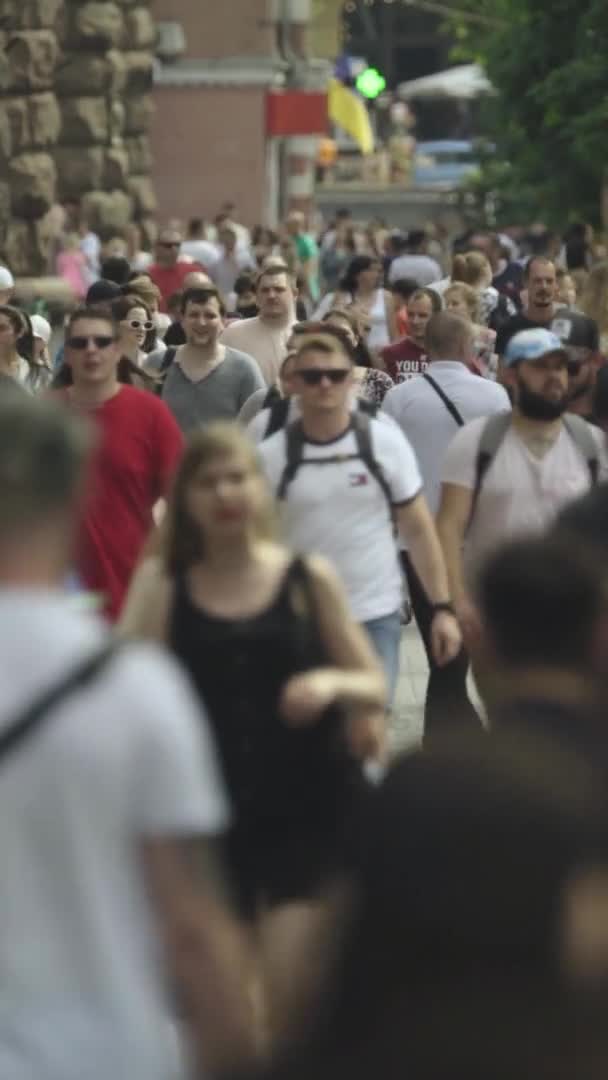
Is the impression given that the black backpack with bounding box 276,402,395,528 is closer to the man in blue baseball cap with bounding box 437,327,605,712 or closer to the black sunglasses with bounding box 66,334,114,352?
the man in blue baseball cap with bounding box 437,327,605,712

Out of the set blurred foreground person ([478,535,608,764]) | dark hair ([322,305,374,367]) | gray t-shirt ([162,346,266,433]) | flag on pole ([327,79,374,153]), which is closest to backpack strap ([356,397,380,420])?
gray t-shirt ([162,346,266,433])

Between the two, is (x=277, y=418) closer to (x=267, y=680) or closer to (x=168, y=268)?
(x=267, y=680)

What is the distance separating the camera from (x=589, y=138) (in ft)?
99.0

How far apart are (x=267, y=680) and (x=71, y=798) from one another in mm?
2455

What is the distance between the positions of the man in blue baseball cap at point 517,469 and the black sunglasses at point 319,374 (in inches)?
20.0

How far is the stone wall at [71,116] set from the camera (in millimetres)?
26625

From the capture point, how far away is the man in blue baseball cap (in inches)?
368

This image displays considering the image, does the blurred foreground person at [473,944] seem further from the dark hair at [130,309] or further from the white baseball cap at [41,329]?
the white baseball cap at [41,329]

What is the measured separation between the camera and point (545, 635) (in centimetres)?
449

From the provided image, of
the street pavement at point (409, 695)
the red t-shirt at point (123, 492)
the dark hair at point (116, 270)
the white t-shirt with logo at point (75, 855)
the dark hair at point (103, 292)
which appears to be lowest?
the dark hair at point (116, 270)

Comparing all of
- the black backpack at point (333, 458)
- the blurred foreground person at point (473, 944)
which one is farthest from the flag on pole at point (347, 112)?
the blurred foreground person at point (473, 944)

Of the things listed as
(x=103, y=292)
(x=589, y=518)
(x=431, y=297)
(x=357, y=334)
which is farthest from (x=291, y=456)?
(x=103, y=292)

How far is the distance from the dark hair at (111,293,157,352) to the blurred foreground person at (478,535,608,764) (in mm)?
10197

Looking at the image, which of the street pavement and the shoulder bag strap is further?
the street pavement
